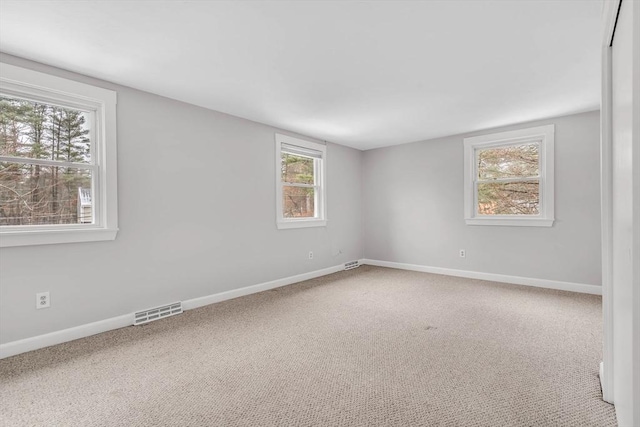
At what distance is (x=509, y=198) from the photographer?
4539mm

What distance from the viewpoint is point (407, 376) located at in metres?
2.00

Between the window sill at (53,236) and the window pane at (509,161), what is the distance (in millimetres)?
4887

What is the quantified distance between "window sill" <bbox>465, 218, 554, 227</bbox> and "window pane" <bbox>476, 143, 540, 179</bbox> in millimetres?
635

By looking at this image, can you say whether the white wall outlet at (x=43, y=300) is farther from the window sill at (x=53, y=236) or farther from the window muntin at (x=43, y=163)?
the window muntin at (x=43, y=163)

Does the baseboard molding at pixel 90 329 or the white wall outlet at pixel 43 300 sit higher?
the white wall outlet at pixel 43 300

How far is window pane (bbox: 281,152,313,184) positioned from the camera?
4703mm

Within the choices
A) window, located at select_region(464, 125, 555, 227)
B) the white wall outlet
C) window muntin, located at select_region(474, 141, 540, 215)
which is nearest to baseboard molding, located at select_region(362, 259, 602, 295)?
window, located at select_region(464, 125, 555, 227)

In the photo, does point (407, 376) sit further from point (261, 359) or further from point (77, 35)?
point (77, 35)

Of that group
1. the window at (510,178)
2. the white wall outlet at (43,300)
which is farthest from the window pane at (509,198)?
the white wall outlet at (43,300)

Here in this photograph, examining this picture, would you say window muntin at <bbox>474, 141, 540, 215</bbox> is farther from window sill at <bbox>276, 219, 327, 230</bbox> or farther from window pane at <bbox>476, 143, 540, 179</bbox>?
window sill at <bbox>276, 219, 327, 230</bbox>

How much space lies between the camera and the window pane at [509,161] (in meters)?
4.37

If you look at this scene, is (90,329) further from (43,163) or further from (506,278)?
(506,278)

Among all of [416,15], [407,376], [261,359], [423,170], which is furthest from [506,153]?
[261,359]

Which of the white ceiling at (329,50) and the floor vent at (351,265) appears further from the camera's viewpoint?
the floor vent at (351,265)
